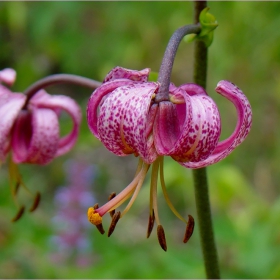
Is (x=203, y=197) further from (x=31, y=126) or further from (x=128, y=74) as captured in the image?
(x=31, y=126)

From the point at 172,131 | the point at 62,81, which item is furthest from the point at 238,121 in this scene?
the point at 62,81

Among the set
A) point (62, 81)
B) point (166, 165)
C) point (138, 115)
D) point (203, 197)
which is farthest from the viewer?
point (166, 165)

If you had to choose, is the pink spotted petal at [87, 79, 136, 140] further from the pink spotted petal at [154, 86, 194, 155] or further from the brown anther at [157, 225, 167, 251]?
the brown anther at [157, 225, 167, 251]

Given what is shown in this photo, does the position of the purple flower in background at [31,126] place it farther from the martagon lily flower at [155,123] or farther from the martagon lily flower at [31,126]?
the martagon lily flower at [155,123]

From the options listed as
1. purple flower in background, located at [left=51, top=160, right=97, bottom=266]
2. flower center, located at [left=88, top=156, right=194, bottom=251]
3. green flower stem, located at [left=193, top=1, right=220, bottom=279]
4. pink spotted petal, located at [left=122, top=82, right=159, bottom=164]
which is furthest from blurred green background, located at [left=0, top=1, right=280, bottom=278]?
pink spotted petal, located at [left=122, top=82, right=159, bottom=164]

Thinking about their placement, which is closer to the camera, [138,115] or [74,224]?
[138,115]

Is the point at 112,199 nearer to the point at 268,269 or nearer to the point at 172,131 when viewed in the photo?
the point at 172,131
